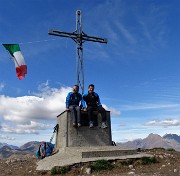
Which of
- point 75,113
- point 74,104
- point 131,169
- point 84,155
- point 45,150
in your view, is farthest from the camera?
point 45,150

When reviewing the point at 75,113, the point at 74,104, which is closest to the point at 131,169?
the point at 75,113

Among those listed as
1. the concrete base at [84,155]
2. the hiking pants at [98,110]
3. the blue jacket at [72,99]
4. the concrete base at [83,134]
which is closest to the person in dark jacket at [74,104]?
the blue jacket at [72,99]

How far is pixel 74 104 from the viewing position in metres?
15.9

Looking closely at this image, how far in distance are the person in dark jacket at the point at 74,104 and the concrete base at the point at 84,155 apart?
62.0 inches

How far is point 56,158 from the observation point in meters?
14.0

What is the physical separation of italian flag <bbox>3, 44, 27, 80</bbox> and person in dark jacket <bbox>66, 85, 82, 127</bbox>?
3.13 m

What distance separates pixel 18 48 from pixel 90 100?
530 centimetres

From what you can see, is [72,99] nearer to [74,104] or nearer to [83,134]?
[74,104]

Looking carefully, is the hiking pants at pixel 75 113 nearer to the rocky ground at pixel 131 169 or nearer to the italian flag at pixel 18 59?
the rocky ground at pixel 131 169

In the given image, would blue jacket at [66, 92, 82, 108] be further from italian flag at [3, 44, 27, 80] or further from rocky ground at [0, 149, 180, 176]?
rocky ground at [0, 149, 180, 176]

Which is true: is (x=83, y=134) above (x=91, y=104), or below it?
below

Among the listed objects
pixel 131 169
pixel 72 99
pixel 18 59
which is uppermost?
pixel 18 59

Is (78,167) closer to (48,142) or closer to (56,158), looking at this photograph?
(56,158)

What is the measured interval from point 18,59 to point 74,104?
4.29 metres
